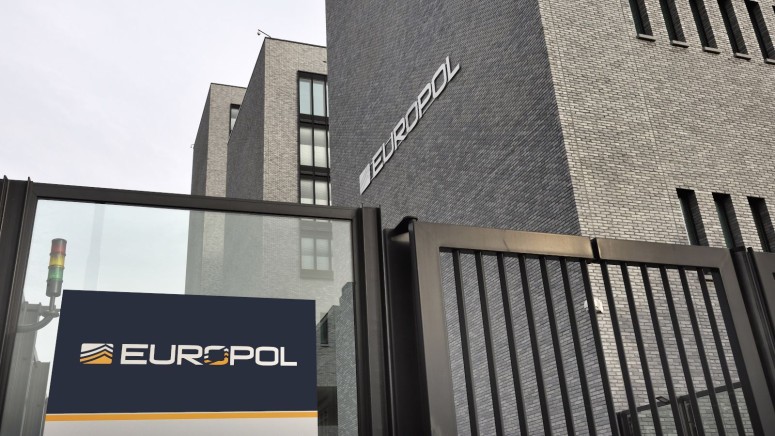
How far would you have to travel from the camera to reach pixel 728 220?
1458 centimetres

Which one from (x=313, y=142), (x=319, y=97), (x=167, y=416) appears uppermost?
(x=319, y=97)

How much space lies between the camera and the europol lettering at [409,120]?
18.4 metres

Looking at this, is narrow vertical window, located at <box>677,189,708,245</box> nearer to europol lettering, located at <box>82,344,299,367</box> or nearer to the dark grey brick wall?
the dark grey brick wall

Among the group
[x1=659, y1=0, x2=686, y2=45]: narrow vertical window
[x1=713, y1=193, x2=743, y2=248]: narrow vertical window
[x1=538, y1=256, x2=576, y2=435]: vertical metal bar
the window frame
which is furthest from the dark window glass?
the window frame

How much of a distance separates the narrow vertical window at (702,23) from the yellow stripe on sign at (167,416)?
51.2 ft

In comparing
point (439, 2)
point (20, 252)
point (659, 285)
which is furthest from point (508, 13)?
point (20, 252)

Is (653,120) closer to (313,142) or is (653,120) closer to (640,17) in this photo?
(640,17)

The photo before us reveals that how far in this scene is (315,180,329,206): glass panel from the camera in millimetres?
34375

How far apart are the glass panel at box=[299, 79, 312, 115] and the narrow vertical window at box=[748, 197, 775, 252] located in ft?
80.3

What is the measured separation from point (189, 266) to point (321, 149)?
106 feet

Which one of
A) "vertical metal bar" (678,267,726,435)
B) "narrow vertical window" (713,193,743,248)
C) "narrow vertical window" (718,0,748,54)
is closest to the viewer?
"vertical metal bar" (678,267,726,435)

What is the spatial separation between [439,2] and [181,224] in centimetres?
1655

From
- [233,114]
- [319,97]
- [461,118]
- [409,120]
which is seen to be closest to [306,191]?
[319,97]

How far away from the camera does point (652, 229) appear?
1365cm
